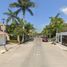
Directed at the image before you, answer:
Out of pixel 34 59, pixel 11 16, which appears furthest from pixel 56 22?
pixel 34 59

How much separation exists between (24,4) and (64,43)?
2100 cm

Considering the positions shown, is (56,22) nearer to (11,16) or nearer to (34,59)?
(11,16)

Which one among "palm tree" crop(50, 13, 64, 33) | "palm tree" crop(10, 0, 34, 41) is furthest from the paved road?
"palm tree" crop(50, 13, 64, 33)

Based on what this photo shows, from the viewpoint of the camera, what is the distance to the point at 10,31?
72.9m

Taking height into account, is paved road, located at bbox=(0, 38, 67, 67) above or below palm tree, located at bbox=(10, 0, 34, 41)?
below

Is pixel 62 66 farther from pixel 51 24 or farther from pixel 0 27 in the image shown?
pixel 51 24

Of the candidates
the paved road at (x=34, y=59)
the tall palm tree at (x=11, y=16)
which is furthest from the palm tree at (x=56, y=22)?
the paved road at (x=34, y=59)

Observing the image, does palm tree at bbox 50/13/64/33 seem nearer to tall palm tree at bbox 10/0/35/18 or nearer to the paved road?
tall palm tree at bbox 10/0/35/18

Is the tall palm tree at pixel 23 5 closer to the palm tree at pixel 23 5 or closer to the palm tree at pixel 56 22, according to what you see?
the palm tree at pixel 23 5

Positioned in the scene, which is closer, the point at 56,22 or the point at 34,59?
the point at 34,59

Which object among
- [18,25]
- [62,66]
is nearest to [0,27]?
[18,25]

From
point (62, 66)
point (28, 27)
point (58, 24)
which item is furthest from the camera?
point (58, 24)

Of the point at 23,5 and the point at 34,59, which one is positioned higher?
the point at 23,5

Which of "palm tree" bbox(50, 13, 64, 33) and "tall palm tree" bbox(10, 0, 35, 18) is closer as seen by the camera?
"tall palm tree" bbox(10, 0, 35, 18)
